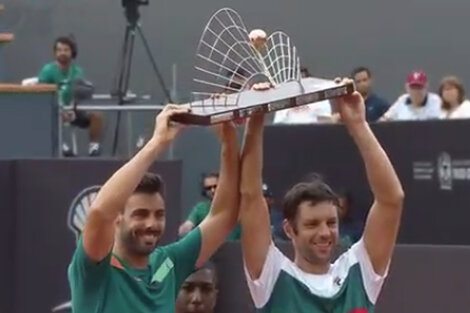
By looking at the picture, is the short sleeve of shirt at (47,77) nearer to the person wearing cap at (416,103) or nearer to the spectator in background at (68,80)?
the spectator in background at (68,80)

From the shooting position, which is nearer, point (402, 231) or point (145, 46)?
point (402, 231)

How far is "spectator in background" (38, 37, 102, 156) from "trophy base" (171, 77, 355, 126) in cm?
757

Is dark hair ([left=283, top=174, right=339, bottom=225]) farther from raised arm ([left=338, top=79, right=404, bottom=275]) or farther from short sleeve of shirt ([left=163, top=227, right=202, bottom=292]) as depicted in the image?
short sleeve of shirt ([left=163, top=227, right=202, bottom=292])

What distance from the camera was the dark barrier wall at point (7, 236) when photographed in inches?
371

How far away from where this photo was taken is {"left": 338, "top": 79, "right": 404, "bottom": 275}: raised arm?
500 cm

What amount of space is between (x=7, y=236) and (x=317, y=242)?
4.89 metres

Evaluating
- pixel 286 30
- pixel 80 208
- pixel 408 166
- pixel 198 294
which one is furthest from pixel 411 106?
pixel 198 294

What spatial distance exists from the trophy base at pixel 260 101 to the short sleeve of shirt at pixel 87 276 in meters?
0.52

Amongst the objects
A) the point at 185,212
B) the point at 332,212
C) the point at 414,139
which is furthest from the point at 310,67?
the point at 332,212

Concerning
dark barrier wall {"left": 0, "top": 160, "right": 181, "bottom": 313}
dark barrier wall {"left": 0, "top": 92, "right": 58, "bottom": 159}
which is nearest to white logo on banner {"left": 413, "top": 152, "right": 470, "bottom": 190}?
dark barrier wall {"left": 0, "top": 160, "right": 181, "bottom": 313}

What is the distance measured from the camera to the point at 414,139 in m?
10.2

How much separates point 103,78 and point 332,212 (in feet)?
33.2

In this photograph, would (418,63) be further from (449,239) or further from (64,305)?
(64,305)

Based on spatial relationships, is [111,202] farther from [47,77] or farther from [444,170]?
[47,77]
